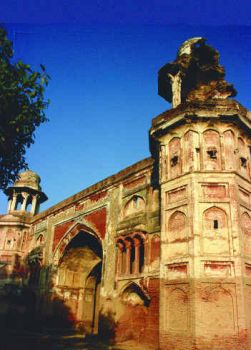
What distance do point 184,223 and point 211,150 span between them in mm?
2745

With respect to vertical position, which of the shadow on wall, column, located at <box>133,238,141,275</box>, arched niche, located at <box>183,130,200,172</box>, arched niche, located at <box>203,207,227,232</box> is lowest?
the shadow on wall

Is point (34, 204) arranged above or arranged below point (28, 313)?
above

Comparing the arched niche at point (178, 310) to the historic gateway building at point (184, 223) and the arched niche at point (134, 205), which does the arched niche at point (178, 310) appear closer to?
the historic gateway building at point (184, 223)

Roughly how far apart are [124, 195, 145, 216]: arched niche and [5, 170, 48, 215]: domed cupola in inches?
512

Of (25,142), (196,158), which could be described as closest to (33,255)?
(25,142)

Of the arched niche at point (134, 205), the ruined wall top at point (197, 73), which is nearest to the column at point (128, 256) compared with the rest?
the arched niche at point (134, 205)

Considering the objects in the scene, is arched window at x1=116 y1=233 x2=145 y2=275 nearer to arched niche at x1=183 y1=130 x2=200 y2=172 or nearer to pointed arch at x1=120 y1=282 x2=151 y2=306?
pointed arch at x1=120 y1=282 x2=151 y2=306

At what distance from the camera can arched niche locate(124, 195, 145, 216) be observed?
48.2ft

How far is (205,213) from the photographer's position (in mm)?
10820

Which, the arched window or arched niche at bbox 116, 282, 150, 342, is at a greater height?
the arched window

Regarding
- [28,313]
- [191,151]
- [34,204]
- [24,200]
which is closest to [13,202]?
[24,200]

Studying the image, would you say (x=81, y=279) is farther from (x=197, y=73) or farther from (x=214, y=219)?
(x=197, y=73)

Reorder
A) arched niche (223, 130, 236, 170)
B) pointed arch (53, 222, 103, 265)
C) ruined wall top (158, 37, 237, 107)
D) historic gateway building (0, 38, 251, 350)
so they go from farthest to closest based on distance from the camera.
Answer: pointed arch (53, 222, 103, 265) < ruined wall top (158, 37, 237, 107) < arched niche (223, 130, 236, 170) < historic gateway building (0, 38, 251, 350)

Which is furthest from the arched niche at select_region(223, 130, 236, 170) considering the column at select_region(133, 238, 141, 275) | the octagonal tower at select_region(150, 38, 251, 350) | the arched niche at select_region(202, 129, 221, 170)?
the column at select_region(133, 238, 141, 275)
